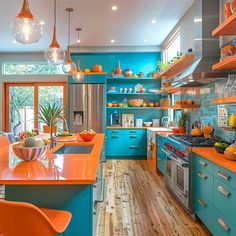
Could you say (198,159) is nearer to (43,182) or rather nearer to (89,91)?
(43,182)

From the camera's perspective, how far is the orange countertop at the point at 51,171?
1.45 m

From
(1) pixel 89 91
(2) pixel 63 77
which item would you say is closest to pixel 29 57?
(2) pixel 63 77

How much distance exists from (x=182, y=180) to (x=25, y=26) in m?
2.50

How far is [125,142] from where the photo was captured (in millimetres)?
6250

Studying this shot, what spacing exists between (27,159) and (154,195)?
91.5 inches

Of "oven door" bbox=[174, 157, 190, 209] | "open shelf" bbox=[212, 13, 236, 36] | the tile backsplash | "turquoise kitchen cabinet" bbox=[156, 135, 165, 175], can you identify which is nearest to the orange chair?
"oven door" bbox=[174, 157, 190, 209]

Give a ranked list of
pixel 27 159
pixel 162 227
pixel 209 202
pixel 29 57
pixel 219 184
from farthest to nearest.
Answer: pixel 29 57
pixel 162 227
pixel 209 202
pixel 219 184
pixel 27 159

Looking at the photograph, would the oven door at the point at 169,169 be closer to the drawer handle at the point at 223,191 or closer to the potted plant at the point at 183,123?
the potted plant at the point at 183,123

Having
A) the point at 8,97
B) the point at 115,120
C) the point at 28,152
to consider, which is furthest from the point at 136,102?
the point at 28,152

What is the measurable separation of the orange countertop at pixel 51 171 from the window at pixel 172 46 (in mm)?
4113

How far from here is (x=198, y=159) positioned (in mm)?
2701

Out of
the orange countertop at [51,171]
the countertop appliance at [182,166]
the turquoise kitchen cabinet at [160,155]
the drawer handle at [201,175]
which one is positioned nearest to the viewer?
the orange countertop at [51,171]

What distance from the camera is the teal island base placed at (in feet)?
5.28

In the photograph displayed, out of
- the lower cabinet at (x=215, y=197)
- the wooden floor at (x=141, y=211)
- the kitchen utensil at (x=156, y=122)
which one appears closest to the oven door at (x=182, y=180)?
the lower cabinet at (x=215, y=197)
